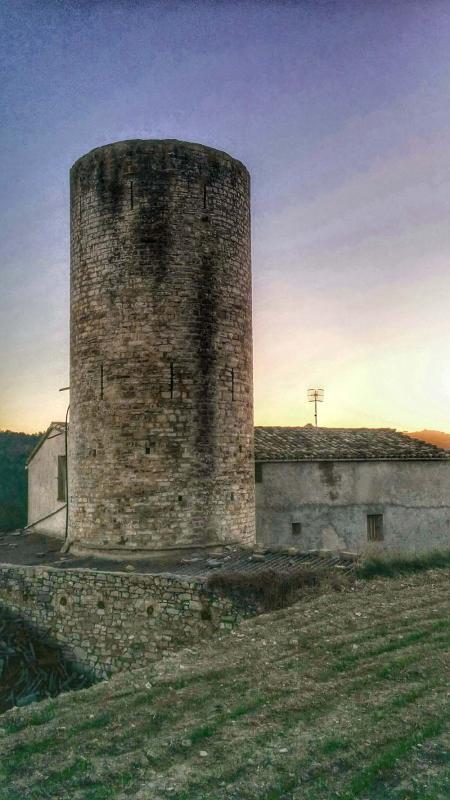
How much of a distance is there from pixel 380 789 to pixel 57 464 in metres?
16.3

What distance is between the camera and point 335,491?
60.5ft

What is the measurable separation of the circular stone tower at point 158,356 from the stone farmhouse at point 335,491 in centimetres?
247

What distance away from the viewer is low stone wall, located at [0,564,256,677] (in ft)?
35.2

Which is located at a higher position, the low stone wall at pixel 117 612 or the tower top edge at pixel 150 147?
the tower top edge at pixel 150 147

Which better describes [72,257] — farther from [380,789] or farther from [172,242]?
[380,789]

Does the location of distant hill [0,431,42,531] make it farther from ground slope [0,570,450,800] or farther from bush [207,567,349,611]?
ground slope [0,570,450,800]

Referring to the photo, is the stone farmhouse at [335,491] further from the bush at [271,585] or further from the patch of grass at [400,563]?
the bush at [271,585]

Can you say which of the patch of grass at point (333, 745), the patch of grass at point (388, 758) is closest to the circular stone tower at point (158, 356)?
the patch of grass at point (333, 745)

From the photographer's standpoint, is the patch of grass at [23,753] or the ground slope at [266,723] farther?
the patch of grass at [23,753]

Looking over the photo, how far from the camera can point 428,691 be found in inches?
262

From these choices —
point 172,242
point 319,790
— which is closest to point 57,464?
point 172,242

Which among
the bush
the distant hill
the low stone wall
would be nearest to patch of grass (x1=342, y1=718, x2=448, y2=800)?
the bush

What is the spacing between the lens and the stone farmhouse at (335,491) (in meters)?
17.9

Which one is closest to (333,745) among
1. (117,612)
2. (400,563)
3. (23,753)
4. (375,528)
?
Result: (23,753)
